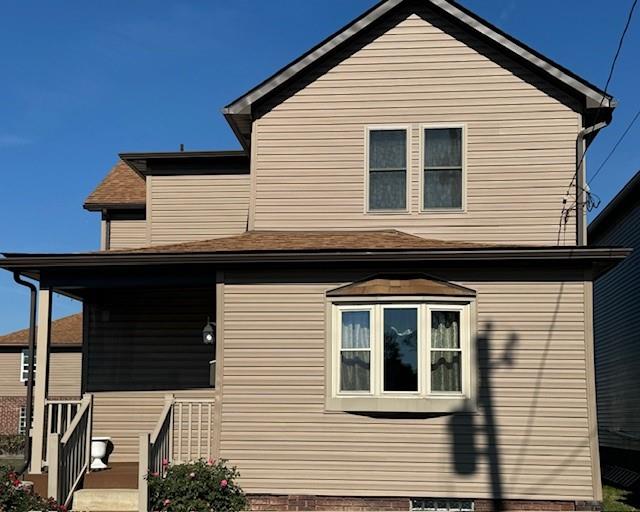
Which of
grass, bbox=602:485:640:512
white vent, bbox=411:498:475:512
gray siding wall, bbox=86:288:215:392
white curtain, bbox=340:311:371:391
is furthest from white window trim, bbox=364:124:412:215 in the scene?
grass, bbox=602:485:640:512

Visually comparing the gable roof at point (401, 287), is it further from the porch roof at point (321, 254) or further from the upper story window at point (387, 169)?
the upper story window at point (387, 169)

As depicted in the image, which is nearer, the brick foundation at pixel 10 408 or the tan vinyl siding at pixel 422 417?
the tan vinyl siding at pixel 422 417

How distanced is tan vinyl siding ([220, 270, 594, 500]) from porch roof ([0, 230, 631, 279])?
0.43 metres

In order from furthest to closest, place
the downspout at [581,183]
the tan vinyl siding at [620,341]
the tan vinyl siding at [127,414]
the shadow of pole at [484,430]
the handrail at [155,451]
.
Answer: the tan vinyl siding at [620,341] → the tan vinyl siding at [127,414] → the downspout at [581,183] → the shadow of pole at [484,430] → the handrail at [155,451]

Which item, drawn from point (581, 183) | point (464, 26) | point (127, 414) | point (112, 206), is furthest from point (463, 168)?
point (112, 206)

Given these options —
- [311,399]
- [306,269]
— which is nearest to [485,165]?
[306,269]

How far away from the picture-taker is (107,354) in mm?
15219

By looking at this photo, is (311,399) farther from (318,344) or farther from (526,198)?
(526,198)

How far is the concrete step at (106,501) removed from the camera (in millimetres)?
11914

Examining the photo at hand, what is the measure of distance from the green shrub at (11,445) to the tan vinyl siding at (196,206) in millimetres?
19297

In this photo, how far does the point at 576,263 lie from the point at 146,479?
6.72 metres

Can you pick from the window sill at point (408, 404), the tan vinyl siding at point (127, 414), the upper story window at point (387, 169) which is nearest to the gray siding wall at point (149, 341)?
the tan vinyl siding at point (127, 414)

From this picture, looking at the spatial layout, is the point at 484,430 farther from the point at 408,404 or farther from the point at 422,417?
the point at 408,404

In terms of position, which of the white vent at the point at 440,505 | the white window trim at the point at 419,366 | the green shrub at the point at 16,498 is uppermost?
the white window trim at the point at 419,366
